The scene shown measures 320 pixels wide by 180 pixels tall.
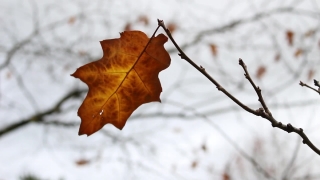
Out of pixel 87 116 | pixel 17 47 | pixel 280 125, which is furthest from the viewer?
pixel 17 47

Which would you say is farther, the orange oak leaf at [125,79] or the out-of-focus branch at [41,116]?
the out-of-focus branch at [41,116]

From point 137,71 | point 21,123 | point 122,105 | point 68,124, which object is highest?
point 68,124

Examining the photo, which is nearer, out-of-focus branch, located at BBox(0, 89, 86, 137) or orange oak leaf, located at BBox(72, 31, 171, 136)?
orange oak leaf, located at BBox(72, 31, 171, 136)

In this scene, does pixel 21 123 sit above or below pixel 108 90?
above

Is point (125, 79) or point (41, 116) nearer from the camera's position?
point (125, 79)

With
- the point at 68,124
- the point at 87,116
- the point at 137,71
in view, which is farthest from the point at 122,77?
the point at 68,124

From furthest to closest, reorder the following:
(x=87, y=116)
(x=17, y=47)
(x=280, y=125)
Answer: (x=17, y=47)
(x=87, y=116)
(x=280, y=125)

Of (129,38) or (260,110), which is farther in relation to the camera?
(129,38)

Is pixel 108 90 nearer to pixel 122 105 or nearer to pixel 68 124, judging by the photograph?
pixel 122 105
